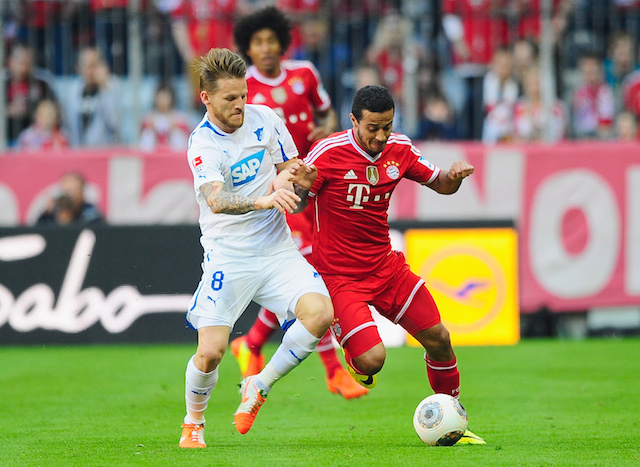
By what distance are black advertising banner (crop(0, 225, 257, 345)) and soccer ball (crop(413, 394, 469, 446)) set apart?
18.2ft

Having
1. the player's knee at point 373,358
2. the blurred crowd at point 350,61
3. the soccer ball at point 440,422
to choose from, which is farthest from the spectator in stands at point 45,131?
the soccer ball at point 440,422

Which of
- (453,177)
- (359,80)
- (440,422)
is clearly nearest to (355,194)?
(453,177)

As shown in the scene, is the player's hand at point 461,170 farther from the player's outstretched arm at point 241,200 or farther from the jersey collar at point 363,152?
the player's outstretched arm at point 241,200

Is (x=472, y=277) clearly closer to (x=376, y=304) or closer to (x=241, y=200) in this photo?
(x=376, y=304)

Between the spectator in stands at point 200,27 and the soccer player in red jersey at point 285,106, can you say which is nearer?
the soccer player in red jersey at point 285,106

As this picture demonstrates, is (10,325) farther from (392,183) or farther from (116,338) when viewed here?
(392,183)

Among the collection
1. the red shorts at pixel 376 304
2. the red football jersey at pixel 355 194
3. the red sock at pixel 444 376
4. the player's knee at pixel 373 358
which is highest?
the red football jersey at pixel 355 194

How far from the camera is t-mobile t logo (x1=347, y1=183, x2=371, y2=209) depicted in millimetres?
6477

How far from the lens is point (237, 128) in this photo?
626 cm

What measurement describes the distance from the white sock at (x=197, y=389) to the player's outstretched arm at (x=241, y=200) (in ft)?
3.36

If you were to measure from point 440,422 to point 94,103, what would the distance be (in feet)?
26.3

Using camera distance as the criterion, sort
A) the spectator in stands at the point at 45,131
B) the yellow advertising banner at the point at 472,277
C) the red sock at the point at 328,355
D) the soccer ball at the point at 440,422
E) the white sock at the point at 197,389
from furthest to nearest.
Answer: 1. the spectator in stands at the point at 45,131
2. the yellow advertising banner at the point at 472,277
3. the red sock at the point at 328,355
4. the white sock at the point at 197,389
5. the soccer ball at the point at 440,422

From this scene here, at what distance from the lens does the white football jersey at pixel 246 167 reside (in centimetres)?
616

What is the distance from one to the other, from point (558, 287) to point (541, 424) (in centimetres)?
551
